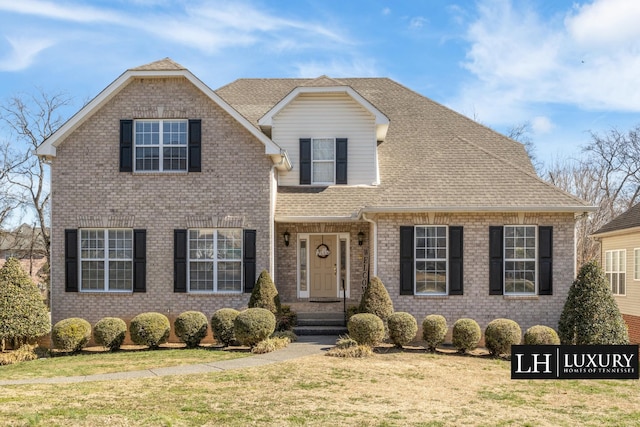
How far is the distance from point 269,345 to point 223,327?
147cm

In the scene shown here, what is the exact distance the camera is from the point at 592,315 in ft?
44.4

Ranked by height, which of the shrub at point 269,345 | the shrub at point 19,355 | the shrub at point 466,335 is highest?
the shrub at point 466,335

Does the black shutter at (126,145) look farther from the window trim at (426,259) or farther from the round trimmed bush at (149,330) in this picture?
the window trim at (426,259)

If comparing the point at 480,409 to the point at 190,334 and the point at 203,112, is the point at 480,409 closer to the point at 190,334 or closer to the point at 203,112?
the point at 190,334

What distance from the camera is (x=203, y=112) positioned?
53.9 feet

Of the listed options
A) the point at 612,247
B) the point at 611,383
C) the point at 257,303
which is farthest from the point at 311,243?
the point at 612,247

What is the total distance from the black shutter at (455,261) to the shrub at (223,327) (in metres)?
5.81

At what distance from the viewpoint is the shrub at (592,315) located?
13.4 meters

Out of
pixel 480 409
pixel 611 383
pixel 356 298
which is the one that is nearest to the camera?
pixel 480 409

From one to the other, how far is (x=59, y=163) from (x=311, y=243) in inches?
304

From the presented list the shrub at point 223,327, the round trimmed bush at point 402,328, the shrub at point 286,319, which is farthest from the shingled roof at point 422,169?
the shrub at point 223,327

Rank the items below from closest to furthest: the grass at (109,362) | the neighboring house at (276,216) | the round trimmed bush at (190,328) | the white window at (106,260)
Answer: the grass at (109,362) < the round trimmed bush at (190,328) < the neighboring house at (276,216) < the white window at (106,260)

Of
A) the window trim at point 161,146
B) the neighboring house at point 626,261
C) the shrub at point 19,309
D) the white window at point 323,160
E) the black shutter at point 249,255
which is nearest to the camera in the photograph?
the shrub at point 19,309

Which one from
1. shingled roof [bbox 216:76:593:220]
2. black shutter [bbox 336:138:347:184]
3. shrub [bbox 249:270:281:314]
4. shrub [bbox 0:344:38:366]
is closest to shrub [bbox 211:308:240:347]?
shrub [bbox 249:270:281:314]
